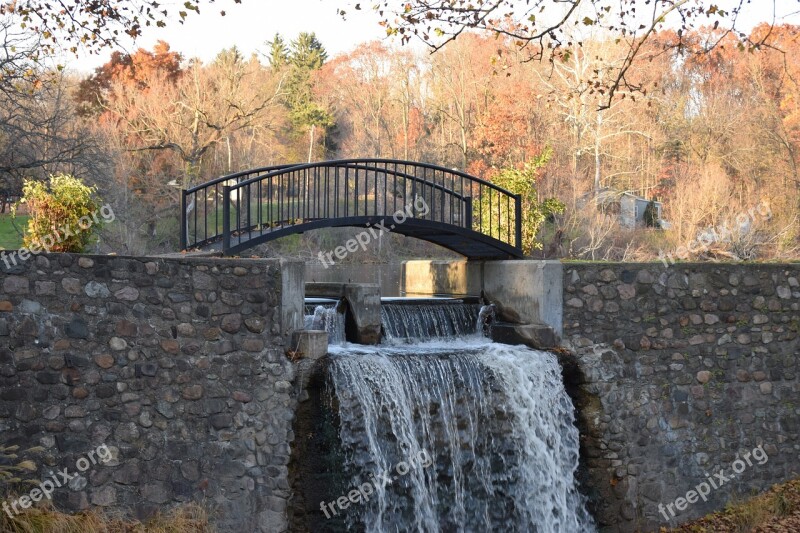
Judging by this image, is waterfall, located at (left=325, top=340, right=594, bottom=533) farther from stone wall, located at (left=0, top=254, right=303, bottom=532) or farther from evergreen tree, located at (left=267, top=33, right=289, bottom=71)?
evergreen tree, located at (left=267, top=33, right=289, bottom=71)

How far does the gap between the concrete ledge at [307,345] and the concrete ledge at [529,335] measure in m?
2.63

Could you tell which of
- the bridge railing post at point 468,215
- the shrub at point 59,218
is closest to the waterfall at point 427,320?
the bridge railing post at point 468,215

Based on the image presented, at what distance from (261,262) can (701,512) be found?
5.79 meters

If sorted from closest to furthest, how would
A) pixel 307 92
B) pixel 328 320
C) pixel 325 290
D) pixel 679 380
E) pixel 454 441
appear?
pixel 454 441
pixel 328 320
pixel 679 380
pixel 325 290
pixel 307 92

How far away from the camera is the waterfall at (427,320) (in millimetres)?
10062

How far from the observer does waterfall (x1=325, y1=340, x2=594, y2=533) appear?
8.03 metres

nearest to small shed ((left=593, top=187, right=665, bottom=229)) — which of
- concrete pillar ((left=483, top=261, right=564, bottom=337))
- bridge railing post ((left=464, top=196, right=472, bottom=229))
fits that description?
bridge railing post ((left=464, top=196, right=472, bottom=229))

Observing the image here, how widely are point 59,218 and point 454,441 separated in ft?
13.7

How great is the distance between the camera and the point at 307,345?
26.2 ft
